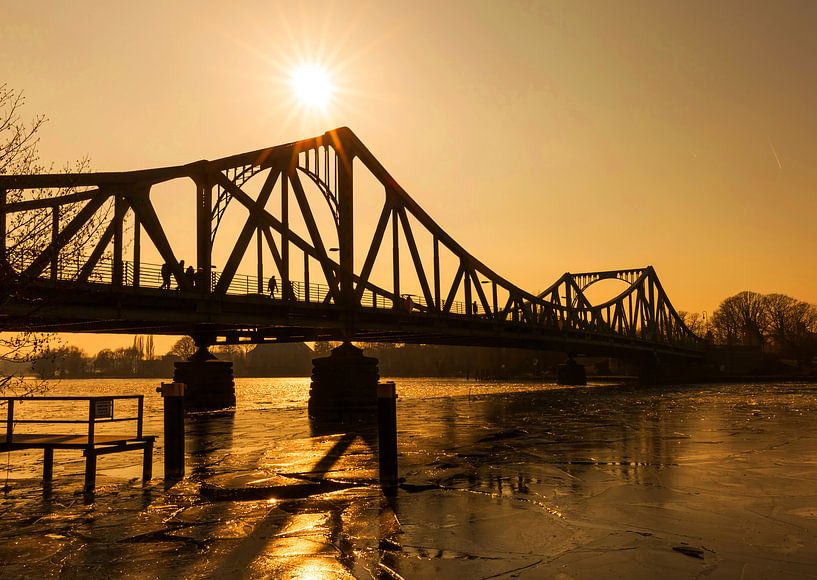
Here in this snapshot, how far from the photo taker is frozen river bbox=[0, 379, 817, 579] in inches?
314

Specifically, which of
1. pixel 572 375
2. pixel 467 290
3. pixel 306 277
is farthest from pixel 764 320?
pixel 306 277

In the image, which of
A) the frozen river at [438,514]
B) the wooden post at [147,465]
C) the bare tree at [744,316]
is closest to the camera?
the frozen river at [438,514]

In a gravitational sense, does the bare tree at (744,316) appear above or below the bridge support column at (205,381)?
above

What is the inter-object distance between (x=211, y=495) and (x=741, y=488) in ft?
29.3

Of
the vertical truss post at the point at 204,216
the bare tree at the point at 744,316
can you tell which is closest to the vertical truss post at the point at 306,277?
the vertical truss post at the point at 204,216

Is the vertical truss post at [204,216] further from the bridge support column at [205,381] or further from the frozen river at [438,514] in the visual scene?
the frozen river at [438,514]

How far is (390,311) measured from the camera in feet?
165

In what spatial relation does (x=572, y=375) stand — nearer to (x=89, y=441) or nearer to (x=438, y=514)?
(x=89, y=441)

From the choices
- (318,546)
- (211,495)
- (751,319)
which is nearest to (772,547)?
(318,546)

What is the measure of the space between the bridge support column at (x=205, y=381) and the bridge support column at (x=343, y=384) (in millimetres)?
6898

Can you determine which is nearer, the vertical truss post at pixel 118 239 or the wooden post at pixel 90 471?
the wooden post at pixel 90 471

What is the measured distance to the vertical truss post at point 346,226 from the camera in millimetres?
46375

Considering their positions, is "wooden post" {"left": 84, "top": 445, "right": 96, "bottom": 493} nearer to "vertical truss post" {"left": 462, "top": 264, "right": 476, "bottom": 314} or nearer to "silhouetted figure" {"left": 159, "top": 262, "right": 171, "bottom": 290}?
"silhouetted figure" {"left": 159, "top": 262, "right": 171, "bottom": 290}

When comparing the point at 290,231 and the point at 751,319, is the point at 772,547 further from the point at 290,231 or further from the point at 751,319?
the point at 751,319
